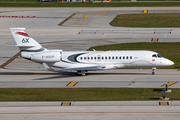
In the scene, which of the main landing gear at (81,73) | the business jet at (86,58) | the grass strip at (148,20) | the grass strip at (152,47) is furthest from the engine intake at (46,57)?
the grass strip at (148,20)

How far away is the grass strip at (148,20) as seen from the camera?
271ft

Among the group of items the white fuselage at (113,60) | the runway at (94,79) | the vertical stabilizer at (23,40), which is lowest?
the runway at (94,79)

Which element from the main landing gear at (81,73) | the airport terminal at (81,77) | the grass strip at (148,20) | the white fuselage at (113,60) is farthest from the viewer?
the grass strip at (148,20)

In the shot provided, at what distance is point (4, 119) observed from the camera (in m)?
27.5

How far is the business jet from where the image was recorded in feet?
142

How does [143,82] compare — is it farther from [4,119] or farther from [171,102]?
[4,119]

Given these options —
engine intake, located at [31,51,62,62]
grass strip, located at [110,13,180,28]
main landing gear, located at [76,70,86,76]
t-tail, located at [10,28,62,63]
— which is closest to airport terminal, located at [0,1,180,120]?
main landing gear, located at [76,70,86,76]

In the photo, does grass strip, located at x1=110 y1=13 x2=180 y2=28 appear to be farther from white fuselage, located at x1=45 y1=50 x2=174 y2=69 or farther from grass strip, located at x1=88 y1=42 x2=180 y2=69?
white fuselage, located at x1=45 y1=50 x2=174 y2=69

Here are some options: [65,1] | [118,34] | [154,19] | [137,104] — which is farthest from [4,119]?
[65,1]

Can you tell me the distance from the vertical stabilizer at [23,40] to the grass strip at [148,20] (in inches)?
1659

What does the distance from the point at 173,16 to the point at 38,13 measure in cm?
3782

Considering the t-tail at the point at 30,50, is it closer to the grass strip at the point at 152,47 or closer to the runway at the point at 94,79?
the runway at the point at 94,79

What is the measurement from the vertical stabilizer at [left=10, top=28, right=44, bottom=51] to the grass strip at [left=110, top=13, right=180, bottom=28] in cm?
4214

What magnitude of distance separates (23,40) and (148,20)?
1930 inches
